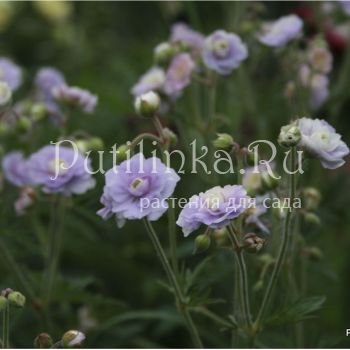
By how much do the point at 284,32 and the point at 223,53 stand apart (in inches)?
7.1

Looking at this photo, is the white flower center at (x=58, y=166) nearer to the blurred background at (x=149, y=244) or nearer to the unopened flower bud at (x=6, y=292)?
the blurred background at (x=149, y=244)

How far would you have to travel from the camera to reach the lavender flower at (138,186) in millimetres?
1262

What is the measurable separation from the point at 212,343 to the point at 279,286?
283 millimetres

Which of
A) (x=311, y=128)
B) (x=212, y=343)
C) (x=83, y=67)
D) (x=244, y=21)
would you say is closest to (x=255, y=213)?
(x=311, y=128)

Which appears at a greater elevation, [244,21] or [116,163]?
[244,21]

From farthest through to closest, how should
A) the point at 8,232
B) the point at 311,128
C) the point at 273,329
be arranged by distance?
1. the point at 273,329
2. the point at 8,232
3. the point at 311,128

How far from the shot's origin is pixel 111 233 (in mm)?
2312

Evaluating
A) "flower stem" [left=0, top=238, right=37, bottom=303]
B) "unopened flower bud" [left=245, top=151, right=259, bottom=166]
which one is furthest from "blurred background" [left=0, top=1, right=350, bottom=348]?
"unopened flower bud" [left=245, top=151, right=259, bottom=166]

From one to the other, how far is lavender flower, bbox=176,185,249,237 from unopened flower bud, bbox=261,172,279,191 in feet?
0.32

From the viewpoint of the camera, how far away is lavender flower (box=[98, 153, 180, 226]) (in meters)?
1.26

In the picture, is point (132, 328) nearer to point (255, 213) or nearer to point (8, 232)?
point (8, 232)

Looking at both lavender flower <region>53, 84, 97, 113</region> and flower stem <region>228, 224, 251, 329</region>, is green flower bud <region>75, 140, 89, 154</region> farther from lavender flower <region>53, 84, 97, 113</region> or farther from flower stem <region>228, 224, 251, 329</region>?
flower stem <region>228, 224, 251, 329</region>

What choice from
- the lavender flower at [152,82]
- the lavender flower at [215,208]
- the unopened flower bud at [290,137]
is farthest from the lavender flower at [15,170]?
the unopened flower bud at [290,137]

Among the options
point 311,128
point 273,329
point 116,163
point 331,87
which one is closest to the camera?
point 311,128
